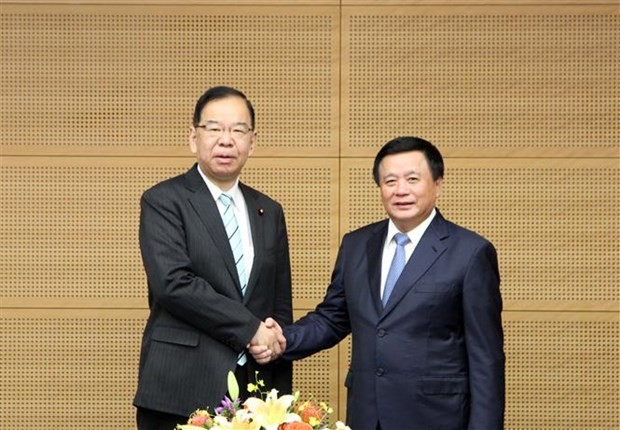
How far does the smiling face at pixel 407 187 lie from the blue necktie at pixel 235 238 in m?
0.54

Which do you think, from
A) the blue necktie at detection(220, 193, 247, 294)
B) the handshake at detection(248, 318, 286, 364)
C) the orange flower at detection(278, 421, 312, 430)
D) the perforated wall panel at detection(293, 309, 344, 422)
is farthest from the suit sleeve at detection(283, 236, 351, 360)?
the orange flower at detection(278, 421, 312, 430)

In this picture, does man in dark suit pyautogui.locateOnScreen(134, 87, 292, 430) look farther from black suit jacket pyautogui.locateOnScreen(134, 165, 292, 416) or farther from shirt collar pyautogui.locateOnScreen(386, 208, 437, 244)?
shirt collar pyautogui.locateOnScreen(386, 208, 437, 244)

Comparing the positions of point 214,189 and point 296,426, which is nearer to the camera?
point 296,426

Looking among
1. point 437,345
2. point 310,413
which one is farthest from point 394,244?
point 310,413

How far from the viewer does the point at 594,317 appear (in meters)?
5.20

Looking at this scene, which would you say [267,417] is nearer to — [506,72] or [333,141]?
[333,141]

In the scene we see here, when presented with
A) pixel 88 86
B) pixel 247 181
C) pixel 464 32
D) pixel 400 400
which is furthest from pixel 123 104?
pixel 400 400

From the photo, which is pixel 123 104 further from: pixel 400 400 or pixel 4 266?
pixel 400 400

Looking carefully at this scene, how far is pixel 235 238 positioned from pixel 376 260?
50cm

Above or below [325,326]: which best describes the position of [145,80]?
above

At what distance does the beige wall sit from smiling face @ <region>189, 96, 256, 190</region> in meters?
1.39

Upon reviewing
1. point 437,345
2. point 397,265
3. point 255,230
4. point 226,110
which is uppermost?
point 226,110

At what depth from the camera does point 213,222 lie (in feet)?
12.4

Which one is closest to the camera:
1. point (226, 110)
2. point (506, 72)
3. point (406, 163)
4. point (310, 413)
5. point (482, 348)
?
point (310, 413)
